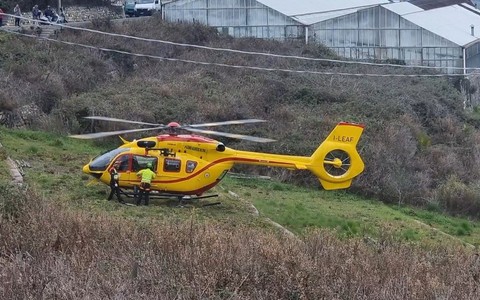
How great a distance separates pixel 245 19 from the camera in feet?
157

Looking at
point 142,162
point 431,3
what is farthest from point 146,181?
point 431,3

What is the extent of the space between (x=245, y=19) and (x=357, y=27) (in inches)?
249

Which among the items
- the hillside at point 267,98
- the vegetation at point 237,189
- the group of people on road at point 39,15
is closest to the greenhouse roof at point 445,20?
the hillside at point 267,98

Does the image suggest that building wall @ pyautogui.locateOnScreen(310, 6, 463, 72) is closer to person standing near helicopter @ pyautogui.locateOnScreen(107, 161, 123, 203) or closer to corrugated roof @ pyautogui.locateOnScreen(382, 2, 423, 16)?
corrugated roof @ pyautogui.locateOnScreen(382, 2, 423, 16)

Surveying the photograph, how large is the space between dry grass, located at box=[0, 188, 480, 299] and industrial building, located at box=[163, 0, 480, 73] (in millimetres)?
33489

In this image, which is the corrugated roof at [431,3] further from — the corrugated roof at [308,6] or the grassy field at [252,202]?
the grassy field at [252,202]

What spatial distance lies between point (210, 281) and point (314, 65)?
1350 inches

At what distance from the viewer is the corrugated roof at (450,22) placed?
150 ft

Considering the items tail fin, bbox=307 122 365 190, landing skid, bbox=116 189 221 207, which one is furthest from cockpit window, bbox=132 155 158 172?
tail fin, bbox=307 122 365 190

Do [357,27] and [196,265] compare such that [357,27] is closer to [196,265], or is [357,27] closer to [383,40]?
[383,40]

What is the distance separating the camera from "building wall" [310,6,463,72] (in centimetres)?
4497

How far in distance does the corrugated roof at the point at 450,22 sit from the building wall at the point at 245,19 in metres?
6.62

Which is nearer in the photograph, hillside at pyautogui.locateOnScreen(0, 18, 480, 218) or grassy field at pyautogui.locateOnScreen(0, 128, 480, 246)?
grassy field at pyautogui.locateOnScreen(0, 128, 480, 246)

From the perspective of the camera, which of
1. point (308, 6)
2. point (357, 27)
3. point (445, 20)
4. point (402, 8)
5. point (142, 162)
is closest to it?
point (142, 162)
